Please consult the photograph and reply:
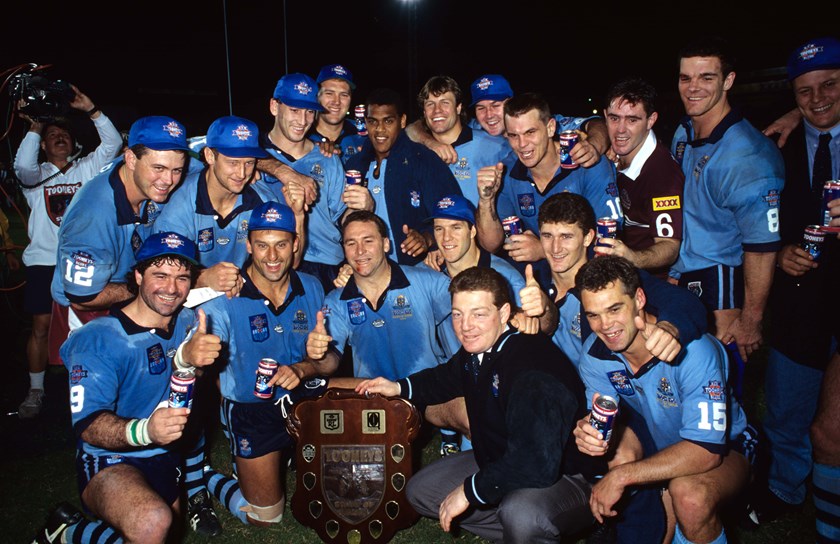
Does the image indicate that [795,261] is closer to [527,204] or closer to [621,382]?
[621,382]

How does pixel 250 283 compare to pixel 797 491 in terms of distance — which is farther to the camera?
pixel 250 283

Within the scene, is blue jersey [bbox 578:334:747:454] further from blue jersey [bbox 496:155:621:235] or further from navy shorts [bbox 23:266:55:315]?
Answer: navy shorts [bbox 23:266:55:315]

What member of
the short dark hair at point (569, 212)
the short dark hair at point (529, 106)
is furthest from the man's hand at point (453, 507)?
the short dark hair at point (529, 106)

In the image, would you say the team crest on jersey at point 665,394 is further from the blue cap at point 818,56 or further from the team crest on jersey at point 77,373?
the team crest on jersey at point 77,373

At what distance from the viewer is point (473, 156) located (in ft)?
19.9

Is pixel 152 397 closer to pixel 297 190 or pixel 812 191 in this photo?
pixel 297 190

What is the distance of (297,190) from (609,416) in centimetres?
335

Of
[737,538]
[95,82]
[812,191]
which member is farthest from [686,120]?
[95,82]

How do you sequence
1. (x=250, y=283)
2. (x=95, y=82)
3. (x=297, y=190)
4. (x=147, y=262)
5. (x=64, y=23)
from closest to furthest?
1. (x=147, y=262)
2. (x=250, y=283)
3. (x=297, y=190)
4. (x=64, y=23)
5. (x=95, y=82)

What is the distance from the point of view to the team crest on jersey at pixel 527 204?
18.1 ft

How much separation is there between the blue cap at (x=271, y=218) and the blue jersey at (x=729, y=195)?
3213 mm

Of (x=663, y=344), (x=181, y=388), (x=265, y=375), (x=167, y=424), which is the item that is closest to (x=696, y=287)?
(x=663, y=344)

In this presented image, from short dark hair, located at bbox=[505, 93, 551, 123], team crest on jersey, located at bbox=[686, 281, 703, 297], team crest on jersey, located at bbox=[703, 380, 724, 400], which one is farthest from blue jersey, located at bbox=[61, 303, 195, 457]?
team crest on jersey, located at bbox=[686, 281, 703, 297]

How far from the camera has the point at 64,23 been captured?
731 inches
